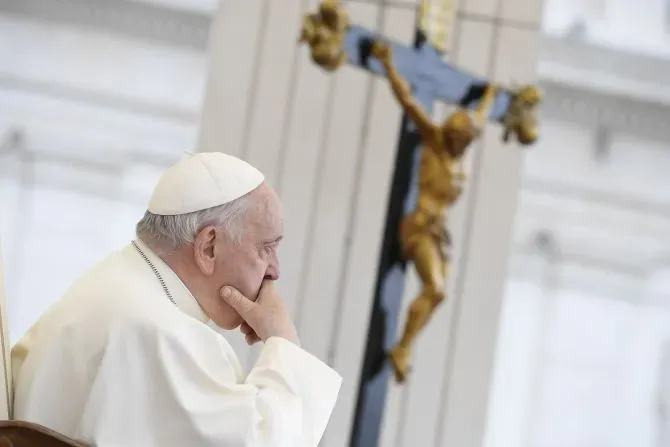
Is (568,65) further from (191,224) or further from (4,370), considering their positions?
(4,370)

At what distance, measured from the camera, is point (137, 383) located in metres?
2.38

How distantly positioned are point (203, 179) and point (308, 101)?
3.24 m

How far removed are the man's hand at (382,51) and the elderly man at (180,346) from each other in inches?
61.4

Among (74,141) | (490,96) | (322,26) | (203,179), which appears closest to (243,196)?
(203,179)

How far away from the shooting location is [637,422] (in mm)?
6914

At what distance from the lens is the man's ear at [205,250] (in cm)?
264

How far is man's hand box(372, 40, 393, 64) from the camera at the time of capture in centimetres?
416

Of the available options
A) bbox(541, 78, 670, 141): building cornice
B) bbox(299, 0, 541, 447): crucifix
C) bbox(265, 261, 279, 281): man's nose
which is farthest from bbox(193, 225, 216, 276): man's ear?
bbox(541, 78, 670, 141): building cornice

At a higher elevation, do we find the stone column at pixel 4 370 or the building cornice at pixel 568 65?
the building cornice at pixel 568 65

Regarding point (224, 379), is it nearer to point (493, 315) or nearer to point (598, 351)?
point (493, 315)

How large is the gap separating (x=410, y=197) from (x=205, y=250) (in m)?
1.75

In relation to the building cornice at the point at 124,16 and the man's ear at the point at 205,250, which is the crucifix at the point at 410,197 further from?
the building cornice at the point at 124,16

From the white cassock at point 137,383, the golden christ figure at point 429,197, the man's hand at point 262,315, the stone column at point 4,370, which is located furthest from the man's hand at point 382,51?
the stone column at point 4,370

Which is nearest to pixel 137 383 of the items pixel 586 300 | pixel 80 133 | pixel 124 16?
pixel 80 133
